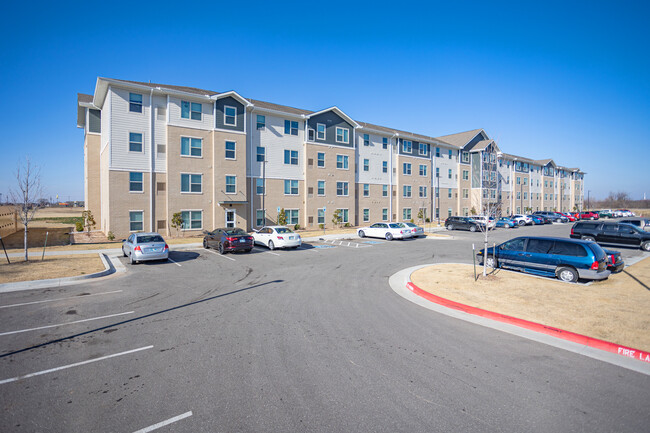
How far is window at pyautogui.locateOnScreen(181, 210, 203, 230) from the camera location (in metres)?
28.8

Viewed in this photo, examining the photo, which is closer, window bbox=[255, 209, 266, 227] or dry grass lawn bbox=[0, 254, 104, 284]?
dry grass lawn bbox=[0, 254, 104, 284]

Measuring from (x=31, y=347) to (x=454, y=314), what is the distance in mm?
9306

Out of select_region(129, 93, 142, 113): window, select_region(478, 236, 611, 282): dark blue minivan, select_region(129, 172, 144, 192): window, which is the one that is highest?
select_region(129, 93, 142, 113): window

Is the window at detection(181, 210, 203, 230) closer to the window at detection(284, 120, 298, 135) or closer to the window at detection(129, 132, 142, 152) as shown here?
the window at detection(129, 132, 142, 152)

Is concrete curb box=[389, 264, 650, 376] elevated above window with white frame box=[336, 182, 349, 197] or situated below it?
below

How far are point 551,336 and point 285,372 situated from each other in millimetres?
5682

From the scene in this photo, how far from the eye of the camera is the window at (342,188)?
129 feet

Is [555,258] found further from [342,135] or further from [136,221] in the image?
[342,135]

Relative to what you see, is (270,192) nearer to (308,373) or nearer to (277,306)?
(277,306)

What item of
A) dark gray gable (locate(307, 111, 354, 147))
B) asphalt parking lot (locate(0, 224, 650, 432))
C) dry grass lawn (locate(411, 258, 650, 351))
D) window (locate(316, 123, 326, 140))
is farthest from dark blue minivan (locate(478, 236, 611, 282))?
dark gray gable (locate(307, 111, 354, 147))

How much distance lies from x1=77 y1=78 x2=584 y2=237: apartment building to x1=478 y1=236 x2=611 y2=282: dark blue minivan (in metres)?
5.49

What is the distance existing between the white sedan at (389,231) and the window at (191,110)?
18.3 metres

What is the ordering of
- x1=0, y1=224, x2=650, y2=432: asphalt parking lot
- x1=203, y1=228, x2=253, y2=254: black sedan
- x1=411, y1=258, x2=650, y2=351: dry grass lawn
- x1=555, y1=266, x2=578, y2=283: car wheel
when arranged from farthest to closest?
x1=203, y1=228, x2=253, y2=254: black sedan
x1=555, y1=266, x2=578, y2=283: car wheel
x1=411, y1=258, x2=650, y2=351: dry grass lawn
x1=0, y1=224, x2=650, y2=432: asphalt parking lot

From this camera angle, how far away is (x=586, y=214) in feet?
179
